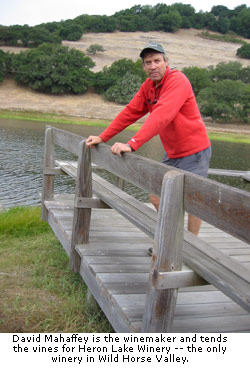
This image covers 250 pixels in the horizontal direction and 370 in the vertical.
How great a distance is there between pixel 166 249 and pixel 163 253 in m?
0.03

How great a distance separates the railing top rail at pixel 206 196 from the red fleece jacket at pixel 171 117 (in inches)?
14.3

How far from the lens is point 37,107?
50656 millimetres

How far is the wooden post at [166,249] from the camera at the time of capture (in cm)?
217

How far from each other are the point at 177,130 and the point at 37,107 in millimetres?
49703

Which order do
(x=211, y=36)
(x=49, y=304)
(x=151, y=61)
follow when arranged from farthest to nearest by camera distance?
(x=211, y=36) → (x=49, y=304) → (x=151, y=61)

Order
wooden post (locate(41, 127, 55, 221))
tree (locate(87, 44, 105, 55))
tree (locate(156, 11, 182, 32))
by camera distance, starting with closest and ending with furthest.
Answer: wooden post (locate(41, 127, 55, 221)) < tree (locate(87, 44, 105, 55)) < tree (locate(156, 11, 182, 32))

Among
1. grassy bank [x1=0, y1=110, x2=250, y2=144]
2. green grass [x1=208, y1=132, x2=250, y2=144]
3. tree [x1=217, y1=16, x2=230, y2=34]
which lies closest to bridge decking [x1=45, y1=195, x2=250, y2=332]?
grassy bank [x1=0, y1=110, x2=250, y2=144]

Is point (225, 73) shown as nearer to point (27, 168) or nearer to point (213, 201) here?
point (27, 168)

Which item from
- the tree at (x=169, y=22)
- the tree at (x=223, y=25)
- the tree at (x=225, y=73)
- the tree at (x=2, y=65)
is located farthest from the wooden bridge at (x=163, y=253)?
the tree at (x=223, y=25)

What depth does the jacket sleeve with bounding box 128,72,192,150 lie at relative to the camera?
10.0 feet

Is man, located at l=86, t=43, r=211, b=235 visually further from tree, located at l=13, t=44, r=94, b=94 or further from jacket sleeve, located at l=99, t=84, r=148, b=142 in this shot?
tree, located at l=13, t=44, r=94, b=94

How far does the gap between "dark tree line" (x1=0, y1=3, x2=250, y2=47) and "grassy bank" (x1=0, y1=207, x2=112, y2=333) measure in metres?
85.0

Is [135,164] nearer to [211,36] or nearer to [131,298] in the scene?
[131,298]

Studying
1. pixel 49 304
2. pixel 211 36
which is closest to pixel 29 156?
pixel 49 304
